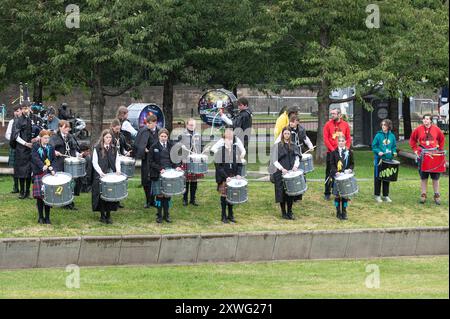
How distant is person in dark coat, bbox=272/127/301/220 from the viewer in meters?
21.5

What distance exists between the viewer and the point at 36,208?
2142cm

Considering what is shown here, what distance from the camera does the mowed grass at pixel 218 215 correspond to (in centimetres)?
2020

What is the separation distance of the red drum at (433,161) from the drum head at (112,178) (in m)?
7.04

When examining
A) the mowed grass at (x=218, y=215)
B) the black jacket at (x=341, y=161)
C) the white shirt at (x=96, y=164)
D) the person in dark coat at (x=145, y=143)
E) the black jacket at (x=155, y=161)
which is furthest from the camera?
the black jacket at (x=341, y=161)

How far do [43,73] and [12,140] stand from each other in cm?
853

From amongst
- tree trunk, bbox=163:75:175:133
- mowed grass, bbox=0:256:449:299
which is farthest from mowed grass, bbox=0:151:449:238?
tree trunk, bbox=163:75:175:133

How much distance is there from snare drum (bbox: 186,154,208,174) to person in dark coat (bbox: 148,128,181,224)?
57 cm

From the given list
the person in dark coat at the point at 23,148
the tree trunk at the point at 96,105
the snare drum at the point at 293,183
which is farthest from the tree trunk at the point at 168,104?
the snare drum at the point at 293,183

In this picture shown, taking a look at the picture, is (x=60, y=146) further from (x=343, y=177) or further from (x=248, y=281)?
(x=248, y=281)

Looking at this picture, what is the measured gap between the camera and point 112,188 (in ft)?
65.7

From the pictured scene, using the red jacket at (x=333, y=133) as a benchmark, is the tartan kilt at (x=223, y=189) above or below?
below

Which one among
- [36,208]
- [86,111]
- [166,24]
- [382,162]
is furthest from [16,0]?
[86,111]

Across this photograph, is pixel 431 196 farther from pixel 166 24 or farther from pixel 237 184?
pixel 166 24

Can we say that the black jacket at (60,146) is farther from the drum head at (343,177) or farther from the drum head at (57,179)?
the drum head at (343,177)
